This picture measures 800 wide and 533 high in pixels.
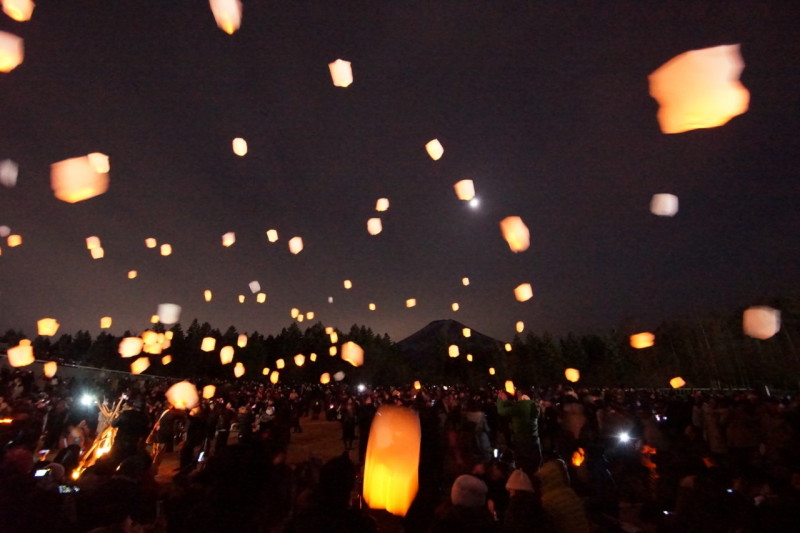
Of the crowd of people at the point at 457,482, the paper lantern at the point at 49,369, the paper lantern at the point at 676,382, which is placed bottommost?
the crowd of people at the point at 457,482

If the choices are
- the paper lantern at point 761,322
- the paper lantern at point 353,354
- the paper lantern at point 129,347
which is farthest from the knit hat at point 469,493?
the paper lantern at point 129,347

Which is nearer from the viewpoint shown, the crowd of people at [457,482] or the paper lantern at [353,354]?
the crowd of people at [457,482]

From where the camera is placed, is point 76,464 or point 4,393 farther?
point 4,393

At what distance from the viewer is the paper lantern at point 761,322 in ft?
164

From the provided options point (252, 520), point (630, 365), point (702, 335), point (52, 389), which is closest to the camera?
point (252, 520)

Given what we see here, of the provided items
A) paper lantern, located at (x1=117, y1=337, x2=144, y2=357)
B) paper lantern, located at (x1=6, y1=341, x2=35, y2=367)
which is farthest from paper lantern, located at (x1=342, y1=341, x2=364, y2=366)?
paper lantern, located at (x1=6, y1=341, x2=35, y2=367)

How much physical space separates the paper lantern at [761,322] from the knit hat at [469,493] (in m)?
64.1

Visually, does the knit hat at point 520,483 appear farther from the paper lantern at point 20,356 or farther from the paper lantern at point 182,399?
the paper lantern at point 20,356

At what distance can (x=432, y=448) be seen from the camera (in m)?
7.28

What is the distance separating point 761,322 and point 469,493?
68.0 m

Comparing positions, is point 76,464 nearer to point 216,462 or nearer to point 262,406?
point 216,462

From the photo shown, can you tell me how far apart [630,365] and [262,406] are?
77.1m

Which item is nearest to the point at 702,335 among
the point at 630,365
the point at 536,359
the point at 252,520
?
the point at 630,365

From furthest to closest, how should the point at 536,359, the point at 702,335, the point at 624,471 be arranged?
the point at 536,359
the point at 702,335
the point at 624,471
